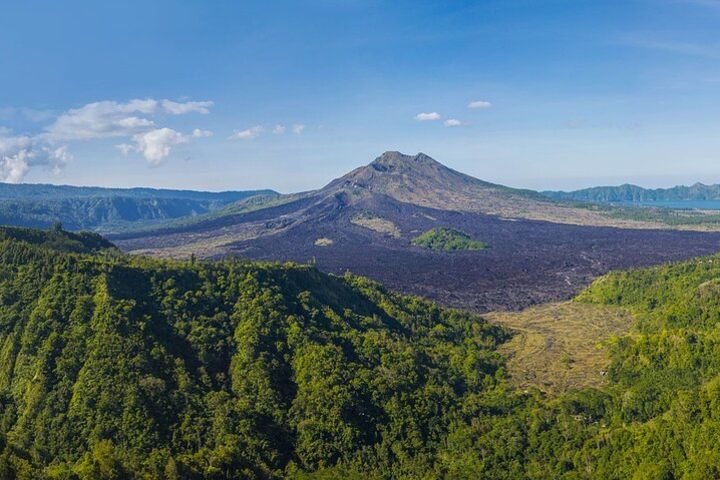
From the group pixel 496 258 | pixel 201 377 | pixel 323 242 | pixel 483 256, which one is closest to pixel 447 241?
pixel 483 256

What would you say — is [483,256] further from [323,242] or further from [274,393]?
[274,393]

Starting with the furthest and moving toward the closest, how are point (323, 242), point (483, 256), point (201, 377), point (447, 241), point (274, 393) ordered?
point (323, 242), point (447, 241), point (483, 256), point (201, 377), point (274, 393)

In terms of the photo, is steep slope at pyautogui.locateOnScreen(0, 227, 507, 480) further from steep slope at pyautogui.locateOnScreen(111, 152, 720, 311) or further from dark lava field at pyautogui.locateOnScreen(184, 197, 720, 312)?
steep slope at pyautogui.locateOnScreen(111, 152, 720, 311)

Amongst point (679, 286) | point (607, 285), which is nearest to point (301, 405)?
point (679, 286)

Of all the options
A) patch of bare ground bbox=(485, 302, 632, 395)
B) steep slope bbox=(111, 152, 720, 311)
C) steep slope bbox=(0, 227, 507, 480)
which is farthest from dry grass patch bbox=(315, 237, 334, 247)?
steep slope bbox=(0, 227, 507, 480)

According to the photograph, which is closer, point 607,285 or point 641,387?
point 641,387

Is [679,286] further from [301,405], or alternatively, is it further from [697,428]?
[301,405]
